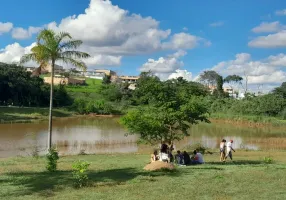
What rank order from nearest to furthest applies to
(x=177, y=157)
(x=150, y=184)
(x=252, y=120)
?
(x=150, y=184) → (x=177, y=157) → (x=252, y=120)

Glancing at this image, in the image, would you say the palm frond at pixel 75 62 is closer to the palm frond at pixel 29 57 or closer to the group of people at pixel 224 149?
the palm frond at pixel 29 57

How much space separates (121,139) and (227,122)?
118 feet

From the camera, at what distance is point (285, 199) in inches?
437

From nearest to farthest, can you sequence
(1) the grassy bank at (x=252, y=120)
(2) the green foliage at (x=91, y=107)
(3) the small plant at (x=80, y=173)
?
(3) the small plant at (x=80, y=173) → (1) the grassy bank at (x=252, y=120) → (2) the green foliage at (x=91, y=107)

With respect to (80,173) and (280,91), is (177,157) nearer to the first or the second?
(80,173)

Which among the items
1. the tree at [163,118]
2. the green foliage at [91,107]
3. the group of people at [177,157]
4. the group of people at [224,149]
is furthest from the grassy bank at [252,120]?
the group of people at [177,157]

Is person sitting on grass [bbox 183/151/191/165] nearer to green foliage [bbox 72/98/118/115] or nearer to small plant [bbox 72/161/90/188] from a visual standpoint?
small plant [bbox 72/161/90/188]

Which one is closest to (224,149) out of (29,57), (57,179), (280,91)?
(57,179)

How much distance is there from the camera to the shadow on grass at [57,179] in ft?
40.9

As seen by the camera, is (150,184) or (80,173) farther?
(150,184)

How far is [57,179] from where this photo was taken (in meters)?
14.2

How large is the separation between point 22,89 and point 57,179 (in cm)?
7560

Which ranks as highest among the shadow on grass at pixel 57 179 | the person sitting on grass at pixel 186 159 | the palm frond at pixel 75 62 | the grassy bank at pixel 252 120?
the palm frond at pixel 75 62

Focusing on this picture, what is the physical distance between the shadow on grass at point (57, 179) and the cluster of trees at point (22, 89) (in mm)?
69495
